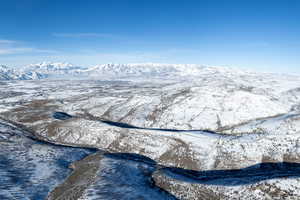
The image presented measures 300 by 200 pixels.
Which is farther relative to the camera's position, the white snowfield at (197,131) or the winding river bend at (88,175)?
the white snowfield at (197,131)

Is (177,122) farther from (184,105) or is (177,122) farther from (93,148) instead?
(93,148)

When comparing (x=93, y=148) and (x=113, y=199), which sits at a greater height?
(x=113, y=199)

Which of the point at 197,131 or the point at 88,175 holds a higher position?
the point at 88,175

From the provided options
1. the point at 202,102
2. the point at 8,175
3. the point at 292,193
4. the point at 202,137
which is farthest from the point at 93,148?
the point at 202,102

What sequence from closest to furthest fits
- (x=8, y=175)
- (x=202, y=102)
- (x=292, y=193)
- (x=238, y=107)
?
(x=292, y=193)
(x=8, y=175)
(x=238, y=107)
(x=202, y=102)

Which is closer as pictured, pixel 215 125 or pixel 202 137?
pixel 202 137

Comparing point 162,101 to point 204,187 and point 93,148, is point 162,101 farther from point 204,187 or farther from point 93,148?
point 204,187

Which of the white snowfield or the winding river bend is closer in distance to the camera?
Answer: the winding river bend

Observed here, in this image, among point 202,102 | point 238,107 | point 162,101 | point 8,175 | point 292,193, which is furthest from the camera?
point 162,101

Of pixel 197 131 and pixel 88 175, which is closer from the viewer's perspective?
pixel 88 175

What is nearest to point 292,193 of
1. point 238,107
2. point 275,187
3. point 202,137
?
point 275,187
